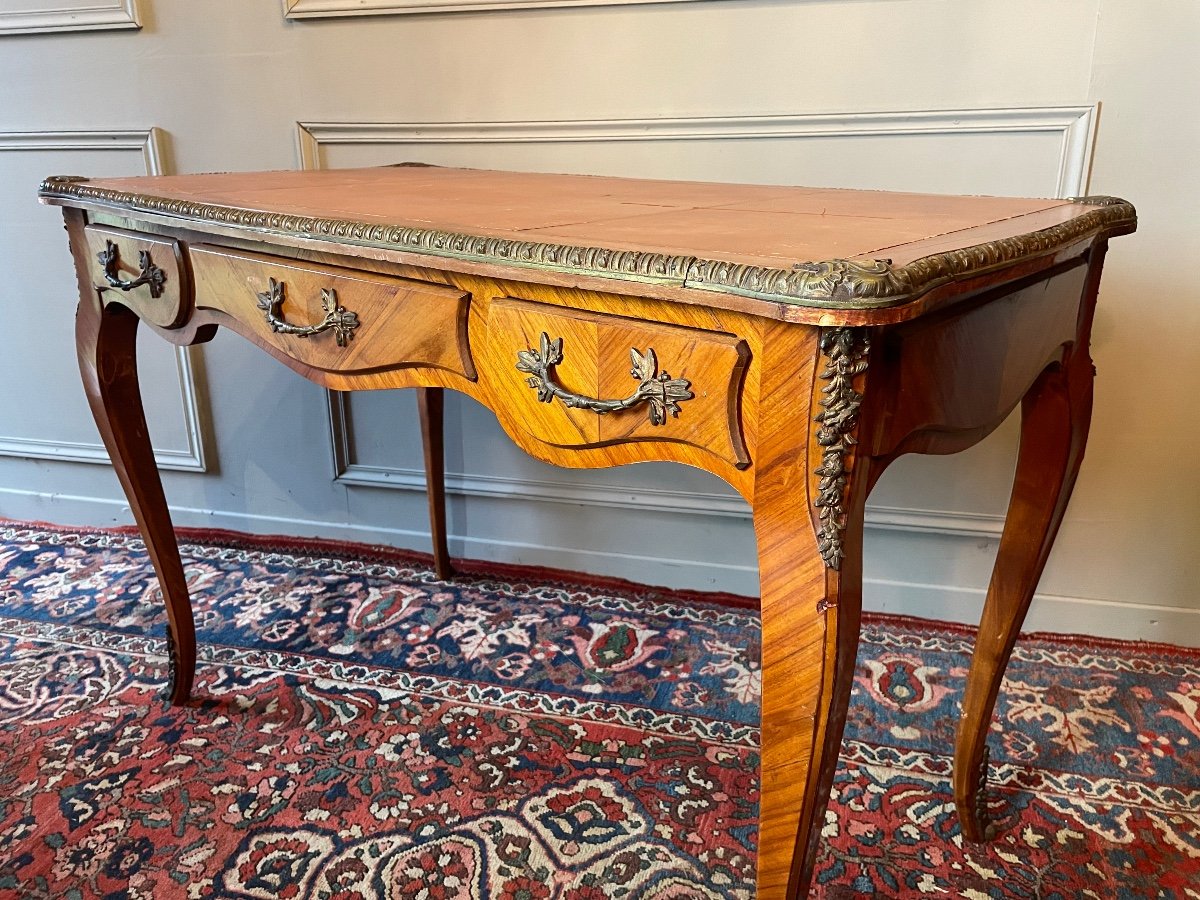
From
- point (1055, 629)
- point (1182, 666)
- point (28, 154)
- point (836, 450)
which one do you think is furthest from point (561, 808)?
point (28, 154)

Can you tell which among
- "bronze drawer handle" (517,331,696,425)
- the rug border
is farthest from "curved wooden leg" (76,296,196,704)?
"bronze drawer handle" (517,331,696,425)

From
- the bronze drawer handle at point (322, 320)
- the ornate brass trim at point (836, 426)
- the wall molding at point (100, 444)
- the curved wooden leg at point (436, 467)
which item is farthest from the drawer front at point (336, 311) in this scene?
the wall molding at point (100, 444)

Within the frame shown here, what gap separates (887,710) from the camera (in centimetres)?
140

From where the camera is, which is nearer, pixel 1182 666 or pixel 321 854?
pixel 321 854

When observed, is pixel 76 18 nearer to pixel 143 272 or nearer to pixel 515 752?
pixel 143 272

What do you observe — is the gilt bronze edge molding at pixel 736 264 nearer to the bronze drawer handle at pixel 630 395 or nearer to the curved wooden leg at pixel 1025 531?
the bronze drawer handle at pixel 630 395

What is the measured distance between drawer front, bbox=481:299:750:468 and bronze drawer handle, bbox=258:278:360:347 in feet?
0.64

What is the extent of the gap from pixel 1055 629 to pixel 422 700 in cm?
115

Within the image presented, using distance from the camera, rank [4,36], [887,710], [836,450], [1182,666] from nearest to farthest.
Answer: [836,450]
[887,710]
[1182,666]
[4,36]

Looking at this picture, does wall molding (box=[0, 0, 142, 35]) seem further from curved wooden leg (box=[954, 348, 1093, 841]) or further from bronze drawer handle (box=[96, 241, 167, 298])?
curved wooden leg (box=[954, 348, 1093, 841])

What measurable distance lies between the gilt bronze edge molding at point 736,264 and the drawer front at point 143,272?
0.13 meters

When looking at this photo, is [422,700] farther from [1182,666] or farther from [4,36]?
[4,36]

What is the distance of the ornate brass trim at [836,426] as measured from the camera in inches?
22.7

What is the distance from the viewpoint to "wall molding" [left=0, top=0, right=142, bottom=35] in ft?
5.69
